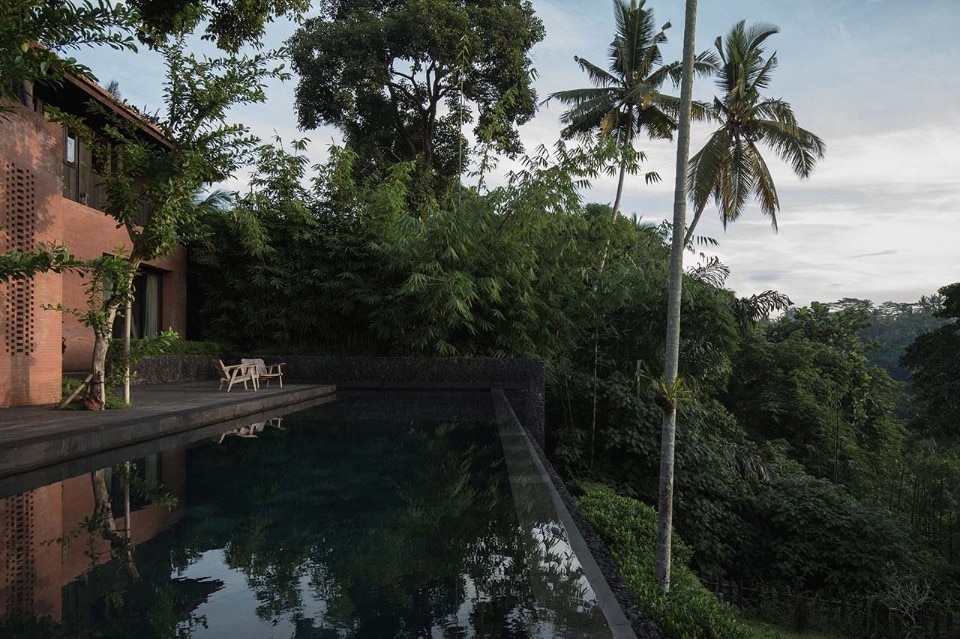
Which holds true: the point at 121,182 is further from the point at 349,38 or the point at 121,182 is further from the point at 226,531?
the point at 349,38

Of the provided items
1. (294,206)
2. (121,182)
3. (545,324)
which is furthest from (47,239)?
(545,324)

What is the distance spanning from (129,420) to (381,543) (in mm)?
4127

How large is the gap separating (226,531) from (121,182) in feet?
18.2

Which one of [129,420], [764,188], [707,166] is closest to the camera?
[129,420]

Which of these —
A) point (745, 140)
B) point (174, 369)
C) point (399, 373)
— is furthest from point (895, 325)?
point (174, 369)

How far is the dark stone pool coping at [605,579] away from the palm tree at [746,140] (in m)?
14.1

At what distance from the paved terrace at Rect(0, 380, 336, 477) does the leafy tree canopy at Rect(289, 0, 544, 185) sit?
391 inches

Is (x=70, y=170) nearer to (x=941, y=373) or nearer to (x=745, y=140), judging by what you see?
(x=745, y=140)

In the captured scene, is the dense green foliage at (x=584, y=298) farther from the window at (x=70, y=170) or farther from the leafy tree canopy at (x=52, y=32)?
the window at (x=70, y=170)

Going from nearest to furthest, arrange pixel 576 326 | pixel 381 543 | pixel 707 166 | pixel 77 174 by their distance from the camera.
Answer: pixel 381 543 → pixel 576 326 → pixel 77 174 → pixel 707 166

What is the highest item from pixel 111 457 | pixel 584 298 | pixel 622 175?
pixel 622 175

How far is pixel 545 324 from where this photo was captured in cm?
1103

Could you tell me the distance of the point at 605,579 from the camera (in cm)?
261

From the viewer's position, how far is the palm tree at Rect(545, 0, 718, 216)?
57.8ft
